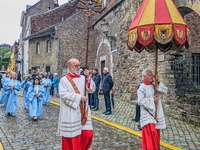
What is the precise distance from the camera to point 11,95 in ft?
25.4

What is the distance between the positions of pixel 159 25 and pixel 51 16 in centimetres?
2081

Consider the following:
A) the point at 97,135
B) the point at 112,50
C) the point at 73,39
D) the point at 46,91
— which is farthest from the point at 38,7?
the point at 97,135

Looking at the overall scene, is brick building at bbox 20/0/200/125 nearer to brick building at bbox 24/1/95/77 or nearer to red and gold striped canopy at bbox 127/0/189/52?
brick building at bbox 24/1/95/77

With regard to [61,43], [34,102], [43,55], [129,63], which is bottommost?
[34,102]

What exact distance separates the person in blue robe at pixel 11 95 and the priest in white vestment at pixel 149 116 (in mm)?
5659

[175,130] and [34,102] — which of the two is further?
[34,102]

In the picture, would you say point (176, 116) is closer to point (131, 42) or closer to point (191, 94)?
point (191, 94)

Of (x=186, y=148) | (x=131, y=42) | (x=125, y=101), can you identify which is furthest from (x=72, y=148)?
(x=125, y=101)

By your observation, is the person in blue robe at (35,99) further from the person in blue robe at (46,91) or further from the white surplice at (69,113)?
the white surplice at (69,113)

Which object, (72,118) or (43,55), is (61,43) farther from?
(72,118)

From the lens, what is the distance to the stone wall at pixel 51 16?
22.3m

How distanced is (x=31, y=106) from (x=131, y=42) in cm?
456

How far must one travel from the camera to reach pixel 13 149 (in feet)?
13.6

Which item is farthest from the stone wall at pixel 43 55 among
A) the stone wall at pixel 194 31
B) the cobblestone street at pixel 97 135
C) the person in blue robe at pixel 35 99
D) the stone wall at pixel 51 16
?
the cobblestone street at pixel 97 135
